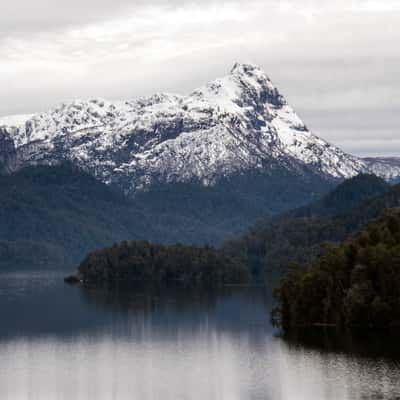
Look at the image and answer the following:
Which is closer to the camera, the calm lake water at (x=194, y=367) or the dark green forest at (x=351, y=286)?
the calm lake water at (x=194, y=367)

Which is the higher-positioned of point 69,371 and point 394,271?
point 394,271

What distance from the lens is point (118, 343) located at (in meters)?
178

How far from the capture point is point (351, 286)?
180375 mm

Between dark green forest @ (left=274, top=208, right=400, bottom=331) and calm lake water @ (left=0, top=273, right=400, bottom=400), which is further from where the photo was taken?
dark green forest @ (left=274, top=208, right=400, bottom=331)

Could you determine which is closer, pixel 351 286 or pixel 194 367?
pixel 194 367

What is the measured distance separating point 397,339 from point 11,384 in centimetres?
5399

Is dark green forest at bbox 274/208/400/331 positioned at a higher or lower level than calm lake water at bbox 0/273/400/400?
higher

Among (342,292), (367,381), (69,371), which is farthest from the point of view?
(342,292)

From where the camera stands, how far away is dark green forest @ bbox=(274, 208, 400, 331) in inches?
6924

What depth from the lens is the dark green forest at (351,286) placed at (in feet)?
577

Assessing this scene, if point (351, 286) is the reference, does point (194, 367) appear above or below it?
below

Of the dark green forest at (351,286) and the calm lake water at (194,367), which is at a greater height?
the dark green forest at (351,286)

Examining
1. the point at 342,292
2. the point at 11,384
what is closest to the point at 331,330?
the point at 342,292

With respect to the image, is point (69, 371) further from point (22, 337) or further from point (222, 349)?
point (22, 337)
